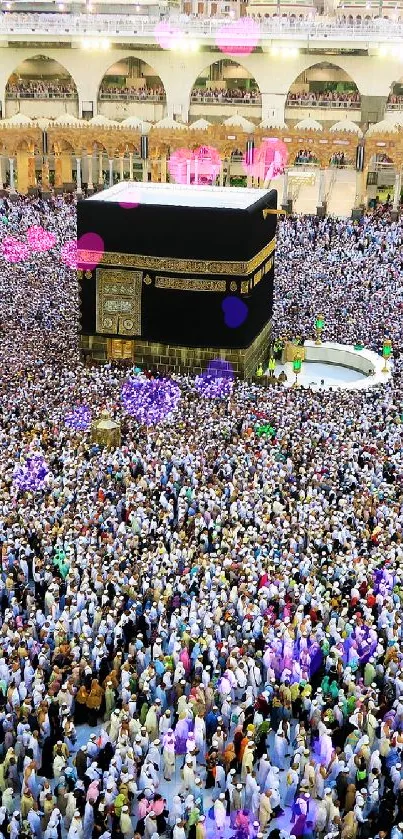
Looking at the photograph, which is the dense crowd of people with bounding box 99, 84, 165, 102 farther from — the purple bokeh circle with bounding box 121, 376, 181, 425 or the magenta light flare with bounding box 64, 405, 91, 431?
the magenta light flare with bounding box 64, 405, 91, 431

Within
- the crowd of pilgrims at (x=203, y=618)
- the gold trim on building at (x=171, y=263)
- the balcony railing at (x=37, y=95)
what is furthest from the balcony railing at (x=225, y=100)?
the crowd of pilgrims at (x=203, y=618)

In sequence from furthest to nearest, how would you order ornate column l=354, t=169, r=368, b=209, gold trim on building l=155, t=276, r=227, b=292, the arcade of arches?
1. ornate column l=354, t=169, r=368, b=209
2. the arcade of arches
3. gold trim on building l=155, t=276, r=227, b=292

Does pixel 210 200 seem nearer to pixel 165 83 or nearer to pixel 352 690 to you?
pixel 352 690

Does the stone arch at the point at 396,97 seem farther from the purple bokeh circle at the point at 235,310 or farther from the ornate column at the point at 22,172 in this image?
the purple bokeh circle at the point at 235,310

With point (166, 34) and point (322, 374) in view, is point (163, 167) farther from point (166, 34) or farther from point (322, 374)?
point (322, 374)

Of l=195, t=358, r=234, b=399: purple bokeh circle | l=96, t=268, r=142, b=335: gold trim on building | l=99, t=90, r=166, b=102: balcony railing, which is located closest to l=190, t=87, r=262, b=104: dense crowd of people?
l=99, t=90, r=166, b=102: balcony railing

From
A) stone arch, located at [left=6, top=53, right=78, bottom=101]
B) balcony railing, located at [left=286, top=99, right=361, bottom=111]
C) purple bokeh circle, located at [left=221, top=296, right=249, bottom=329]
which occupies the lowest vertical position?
purple bokeh circle, located at [left=221, top=296, right=249, bottom=329]

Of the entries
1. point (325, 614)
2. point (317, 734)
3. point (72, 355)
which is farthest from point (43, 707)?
point (72, 355)

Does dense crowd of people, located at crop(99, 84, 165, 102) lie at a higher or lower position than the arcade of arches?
higher
